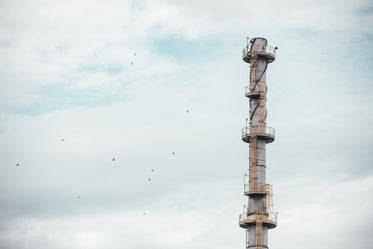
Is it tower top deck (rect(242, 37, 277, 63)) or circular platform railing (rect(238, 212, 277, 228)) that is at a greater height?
tower top deck (rect(242, 37, 277, 63))

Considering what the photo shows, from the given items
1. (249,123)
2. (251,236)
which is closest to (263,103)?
(249,123)

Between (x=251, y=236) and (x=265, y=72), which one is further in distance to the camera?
(x=265, y=72)

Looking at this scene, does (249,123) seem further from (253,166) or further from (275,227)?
(275,227)

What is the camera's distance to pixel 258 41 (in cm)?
9462

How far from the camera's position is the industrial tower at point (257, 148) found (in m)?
87.7

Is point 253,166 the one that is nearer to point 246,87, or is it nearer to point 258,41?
point 246,87

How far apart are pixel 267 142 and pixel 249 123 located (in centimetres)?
320

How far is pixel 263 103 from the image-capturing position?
92688mm

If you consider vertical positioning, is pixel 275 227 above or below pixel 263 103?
below

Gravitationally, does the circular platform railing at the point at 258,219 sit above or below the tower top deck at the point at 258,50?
below

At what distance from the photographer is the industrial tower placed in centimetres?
8769

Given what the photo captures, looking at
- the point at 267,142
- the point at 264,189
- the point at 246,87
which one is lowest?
the point at 264,189

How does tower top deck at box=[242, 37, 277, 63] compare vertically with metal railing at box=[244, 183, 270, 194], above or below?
above

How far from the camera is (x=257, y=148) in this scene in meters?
90.9
